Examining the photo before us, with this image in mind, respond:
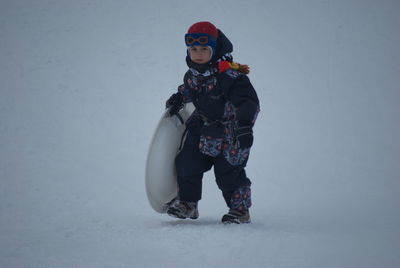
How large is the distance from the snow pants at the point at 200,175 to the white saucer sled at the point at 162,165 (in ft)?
0.22

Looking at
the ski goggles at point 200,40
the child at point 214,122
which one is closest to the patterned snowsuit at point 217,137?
the child at point 214,122

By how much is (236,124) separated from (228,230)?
0.53 m

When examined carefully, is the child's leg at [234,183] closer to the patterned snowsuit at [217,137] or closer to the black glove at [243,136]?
the patterned snowsuit at [217,137]

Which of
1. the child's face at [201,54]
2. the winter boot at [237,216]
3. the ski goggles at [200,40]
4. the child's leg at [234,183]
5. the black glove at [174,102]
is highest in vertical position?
the ski goggles at [200,40]

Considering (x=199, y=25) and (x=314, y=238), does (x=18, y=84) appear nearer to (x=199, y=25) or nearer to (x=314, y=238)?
(x=199, y=25)

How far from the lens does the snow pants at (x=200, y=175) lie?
8.27 ft

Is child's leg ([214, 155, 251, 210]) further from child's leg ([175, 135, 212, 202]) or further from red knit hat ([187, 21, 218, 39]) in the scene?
red knit hat ([187, 21, 218, 39])

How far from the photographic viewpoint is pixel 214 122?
8.27 ft

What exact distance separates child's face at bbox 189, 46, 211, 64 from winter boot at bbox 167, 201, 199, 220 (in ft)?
2.52

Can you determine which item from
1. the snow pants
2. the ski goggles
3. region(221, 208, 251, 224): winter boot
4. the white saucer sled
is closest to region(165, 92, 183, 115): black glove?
the white saucer sled

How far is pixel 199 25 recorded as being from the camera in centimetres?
249

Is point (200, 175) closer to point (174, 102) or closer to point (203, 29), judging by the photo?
point (174, 102)

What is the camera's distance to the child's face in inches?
97.2

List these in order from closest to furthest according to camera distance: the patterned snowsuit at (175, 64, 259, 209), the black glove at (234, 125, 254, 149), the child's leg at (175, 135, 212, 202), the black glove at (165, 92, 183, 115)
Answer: the black glove at (234, 125, 254, 149) < the patterned snowsuit at (175, 64, 259, 209) < the child's leg at (175, 135, 212, 202) < the black glove at (165, 92, 183, 115)
